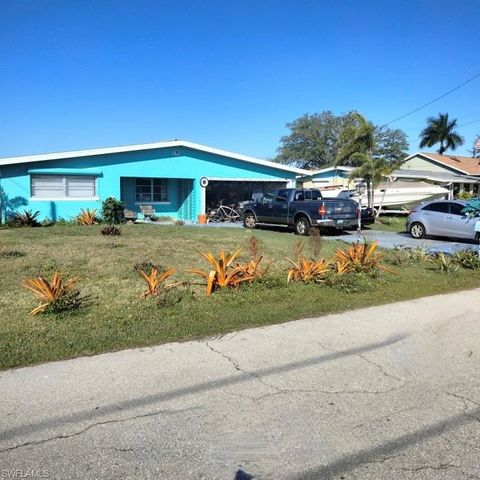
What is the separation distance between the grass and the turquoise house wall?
865cm

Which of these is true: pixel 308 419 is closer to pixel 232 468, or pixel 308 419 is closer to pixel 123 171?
pixel 232 468

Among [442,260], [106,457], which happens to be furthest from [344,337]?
[442,260]

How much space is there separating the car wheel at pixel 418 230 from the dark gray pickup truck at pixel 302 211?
220 cm

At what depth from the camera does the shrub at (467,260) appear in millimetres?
10656

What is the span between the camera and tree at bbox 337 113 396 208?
79.6 feet

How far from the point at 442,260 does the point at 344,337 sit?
5.75 metres

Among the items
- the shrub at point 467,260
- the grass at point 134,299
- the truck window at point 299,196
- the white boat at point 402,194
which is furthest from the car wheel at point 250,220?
the shrub at point 467,260

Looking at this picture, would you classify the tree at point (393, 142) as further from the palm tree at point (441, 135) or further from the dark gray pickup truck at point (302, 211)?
the dark gray pickup truck at point (302, 211)

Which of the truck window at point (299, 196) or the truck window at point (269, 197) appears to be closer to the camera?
the truck window at point (299, 196)

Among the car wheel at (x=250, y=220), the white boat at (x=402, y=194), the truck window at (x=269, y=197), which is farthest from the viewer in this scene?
Answer: the white boat at (x=402, y=194)

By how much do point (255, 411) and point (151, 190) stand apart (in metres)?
21.4

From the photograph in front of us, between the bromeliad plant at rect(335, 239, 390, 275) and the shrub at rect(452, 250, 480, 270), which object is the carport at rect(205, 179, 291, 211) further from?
the bromeliad plant at rect(335, 239, 390, 275)

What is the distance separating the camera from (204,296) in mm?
7445

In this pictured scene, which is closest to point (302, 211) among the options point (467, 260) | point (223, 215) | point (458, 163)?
point (223, 215)
